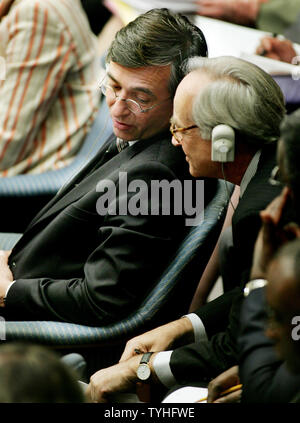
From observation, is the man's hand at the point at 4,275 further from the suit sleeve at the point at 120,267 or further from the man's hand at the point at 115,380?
the man's hand at the point at 115,380

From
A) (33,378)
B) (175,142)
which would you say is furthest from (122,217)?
(33,378)

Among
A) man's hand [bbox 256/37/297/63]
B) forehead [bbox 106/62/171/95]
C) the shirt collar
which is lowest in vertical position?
man's hand [bbox 256/37/297/63]

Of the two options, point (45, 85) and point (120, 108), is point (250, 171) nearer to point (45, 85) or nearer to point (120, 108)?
point (120, 108)

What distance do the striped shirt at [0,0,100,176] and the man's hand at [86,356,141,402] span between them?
115cm

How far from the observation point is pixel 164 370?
1666 mm

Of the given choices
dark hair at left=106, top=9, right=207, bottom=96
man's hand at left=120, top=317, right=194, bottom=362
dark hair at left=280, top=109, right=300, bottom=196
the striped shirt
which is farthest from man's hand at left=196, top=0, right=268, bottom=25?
dark hair at left=280, top=109, right=300, bottom=196

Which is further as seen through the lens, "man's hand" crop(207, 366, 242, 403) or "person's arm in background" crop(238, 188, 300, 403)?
"man's hand" crop(207, 366, 242, 403)

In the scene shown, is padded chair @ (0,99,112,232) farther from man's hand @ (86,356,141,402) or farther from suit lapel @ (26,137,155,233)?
man's hand @ (86,356,141,402)

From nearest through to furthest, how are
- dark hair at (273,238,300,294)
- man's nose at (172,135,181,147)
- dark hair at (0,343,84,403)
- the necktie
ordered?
dark hair at (0,343,84,403) → dark hair at (273,238,300,294) → man's nose at (172,135,181,147) → the necktie

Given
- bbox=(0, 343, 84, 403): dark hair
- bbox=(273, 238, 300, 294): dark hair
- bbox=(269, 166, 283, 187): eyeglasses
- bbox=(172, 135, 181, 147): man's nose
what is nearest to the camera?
bbox=(0, 343, 84, 403): dark hair

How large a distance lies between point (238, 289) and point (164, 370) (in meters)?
0.25

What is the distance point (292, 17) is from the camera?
251 cm

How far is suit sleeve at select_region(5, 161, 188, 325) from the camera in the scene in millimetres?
1798

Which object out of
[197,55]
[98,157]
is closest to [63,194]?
[98,157]
